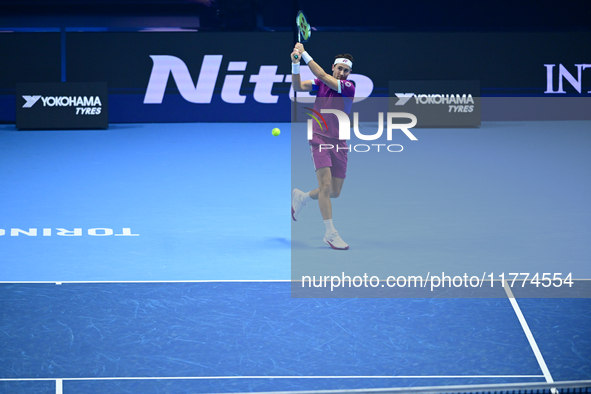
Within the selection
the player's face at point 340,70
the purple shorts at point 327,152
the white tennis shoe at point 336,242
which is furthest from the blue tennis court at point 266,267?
the player's face at point 340,70

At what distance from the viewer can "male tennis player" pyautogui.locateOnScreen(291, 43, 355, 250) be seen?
7242mm

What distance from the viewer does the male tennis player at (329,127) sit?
7.24m

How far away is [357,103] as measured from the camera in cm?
1841

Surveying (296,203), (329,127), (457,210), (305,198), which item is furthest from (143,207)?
(457,210)

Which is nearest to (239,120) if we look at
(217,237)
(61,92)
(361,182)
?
(61,92)

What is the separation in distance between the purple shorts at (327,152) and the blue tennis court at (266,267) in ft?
2.87

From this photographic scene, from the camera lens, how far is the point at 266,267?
695 centimetres

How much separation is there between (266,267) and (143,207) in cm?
316

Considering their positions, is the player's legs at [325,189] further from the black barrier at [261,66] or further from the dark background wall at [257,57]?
the dark background wall at [257,57]

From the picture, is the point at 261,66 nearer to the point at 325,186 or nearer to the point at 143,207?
the point at 143,207

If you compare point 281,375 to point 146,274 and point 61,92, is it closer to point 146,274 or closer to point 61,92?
point 146,274

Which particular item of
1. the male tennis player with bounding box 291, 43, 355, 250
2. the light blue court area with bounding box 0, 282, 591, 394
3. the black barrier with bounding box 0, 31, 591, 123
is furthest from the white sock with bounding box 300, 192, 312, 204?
the black barrier with bounding box 0, 31, 591, 123

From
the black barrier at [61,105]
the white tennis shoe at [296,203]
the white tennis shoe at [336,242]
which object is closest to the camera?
the white tennis shoe at [336,242]

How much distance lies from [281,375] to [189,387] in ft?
1.81
